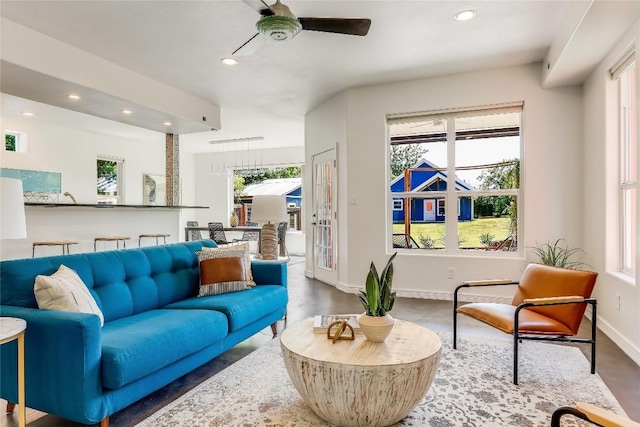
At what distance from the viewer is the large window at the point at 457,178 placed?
4688 millimetres

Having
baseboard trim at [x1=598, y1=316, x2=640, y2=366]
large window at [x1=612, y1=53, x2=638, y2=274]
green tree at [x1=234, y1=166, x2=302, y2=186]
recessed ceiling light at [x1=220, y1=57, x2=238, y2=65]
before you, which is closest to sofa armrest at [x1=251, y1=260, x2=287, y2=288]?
recessed ceiling light at [x1=220, y1=57, x2=238, y2=65]

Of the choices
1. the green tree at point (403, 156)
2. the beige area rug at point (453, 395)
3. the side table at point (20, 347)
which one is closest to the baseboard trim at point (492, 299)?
the beige area rug at point (453, 395)

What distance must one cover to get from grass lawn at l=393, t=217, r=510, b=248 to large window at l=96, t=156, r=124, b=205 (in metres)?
6.54

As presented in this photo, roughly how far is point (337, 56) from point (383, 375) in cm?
344

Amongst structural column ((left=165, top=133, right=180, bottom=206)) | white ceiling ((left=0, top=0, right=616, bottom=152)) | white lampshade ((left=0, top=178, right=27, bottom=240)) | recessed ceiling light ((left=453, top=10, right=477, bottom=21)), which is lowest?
white lampshade ((left=0, top=178, right=27, bottom=240))

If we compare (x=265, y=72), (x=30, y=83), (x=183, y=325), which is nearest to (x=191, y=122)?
(x=265, y=72)

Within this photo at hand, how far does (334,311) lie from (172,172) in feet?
12.6

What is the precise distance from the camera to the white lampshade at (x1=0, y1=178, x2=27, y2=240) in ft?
5.88

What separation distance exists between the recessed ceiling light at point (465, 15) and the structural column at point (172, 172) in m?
4.88

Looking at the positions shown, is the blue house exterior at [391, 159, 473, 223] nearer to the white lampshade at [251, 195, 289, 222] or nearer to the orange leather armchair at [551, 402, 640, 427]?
the white lampshade at [251, 195, 289, 222]

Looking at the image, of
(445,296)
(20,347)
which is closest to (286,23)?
(20,347)

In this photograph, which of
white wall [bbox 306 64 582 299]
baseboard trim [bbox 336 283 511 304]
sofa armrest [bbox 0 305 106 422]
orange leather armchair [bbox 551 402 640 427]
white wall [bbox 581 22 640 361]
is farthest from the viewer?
baseboard trim [bbox 336 283 511 304]

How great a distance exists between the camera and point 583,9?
2777 mm

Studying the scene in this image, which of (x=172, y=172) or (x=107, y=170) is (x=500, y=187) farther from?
(x=107, y=170)
